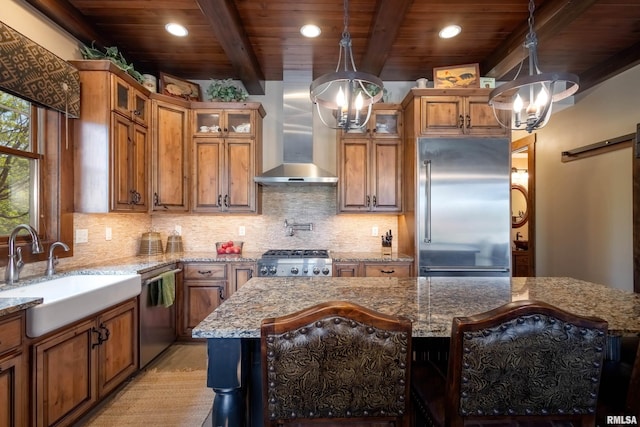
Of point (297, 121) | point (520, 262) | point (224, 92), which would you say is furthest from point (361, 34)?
point (520, 262)

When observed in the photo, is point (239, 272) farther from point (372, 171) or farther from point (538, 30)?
point (538, 30)

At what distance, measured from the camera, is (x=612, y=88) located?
325cm

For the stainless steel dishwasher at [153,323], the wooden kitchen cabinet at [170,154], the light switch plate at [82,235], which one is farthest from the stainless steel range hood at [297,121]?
the light switch plate at [82,235]

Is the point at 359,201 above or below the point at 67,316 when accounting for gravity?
above

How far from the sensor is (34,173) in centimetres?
239

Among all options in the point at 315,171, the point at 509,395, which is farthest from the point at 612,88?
the point at 509,395

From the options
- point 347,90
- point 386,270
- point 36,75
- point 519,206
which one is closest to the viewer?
point 347,90

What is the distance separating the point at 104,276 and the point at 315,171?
2.15 meters

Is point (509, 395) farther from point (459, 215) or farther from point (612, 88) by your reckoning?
point (612, 88)

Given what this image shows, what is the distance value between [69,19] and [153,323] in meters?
2.63

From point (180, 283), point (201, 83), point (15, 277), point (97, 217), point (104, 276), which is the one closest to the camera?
point (15, 277)

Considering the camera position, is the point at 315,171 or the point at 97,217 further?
the point at 315,171

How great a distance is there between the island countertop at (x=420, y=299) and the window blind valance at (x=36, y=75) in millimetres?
1999

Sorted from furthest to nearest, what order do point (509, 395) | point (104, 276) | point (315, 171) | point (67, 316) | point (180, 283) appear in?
point (315, 171)
point (180, 283)
point (104, 276)
point (67, 316)
point (509, 395)
